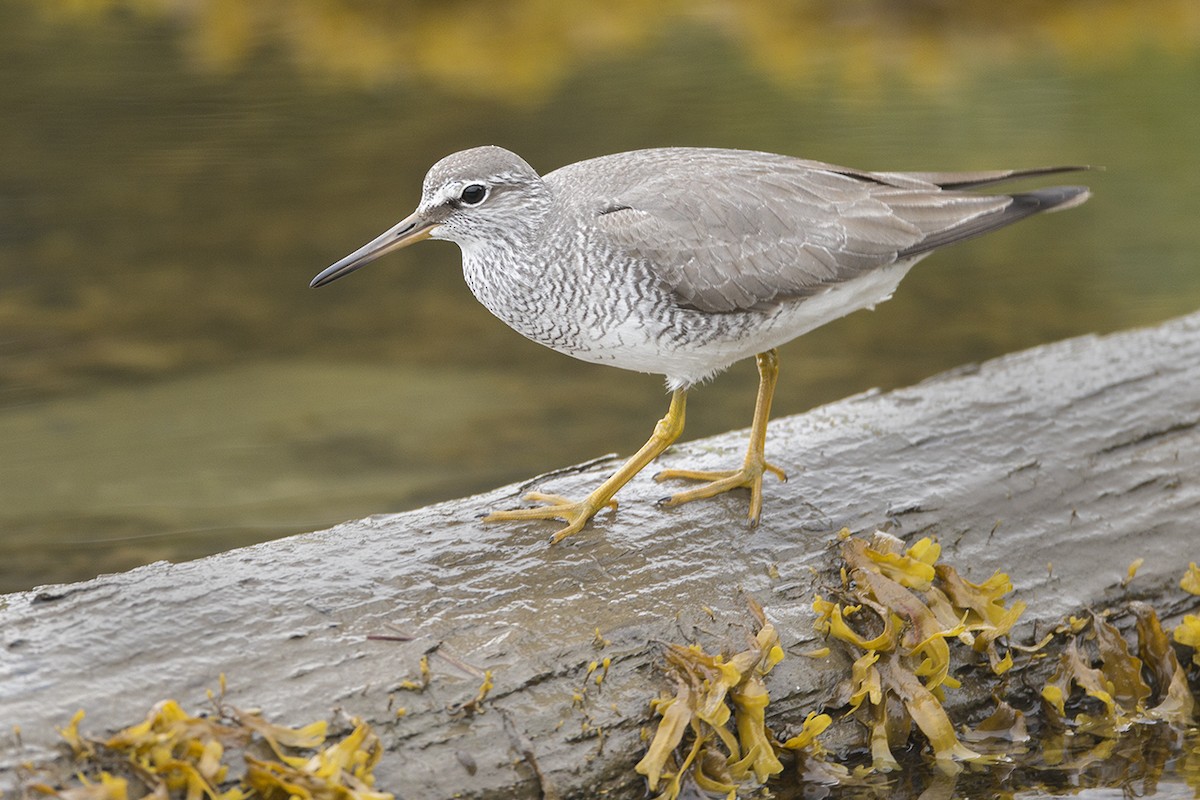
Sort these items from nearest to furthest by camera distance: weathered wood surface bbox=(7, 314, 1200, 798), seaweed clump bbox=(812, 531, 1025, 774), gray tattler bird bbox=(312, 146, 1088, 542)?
weathered wood surface bbox=(7, 314, 1200, 798) → seaweed clump bbox=(812, 531, 1025, 774) → gray tattler bird bbox=(312, 146, 1088, 542)

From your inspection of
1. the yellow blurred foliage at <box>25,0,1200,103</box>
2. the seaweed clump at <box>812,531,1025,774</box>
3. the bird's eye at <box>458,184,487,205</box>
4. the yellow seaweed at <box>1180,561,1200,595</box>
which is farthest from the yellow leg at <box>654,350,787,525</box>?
the yellow blurred foliage at <box>25,0,1200,103</box>

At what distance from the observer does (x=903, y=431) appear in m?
6.21

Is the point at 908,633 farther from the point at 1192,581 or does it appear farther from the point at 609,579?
the point at 1192,581

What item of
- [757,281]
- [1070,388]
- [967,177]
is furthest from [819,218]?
[1070,388]

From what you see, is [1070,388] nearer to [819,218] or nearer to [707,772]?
[819,218]

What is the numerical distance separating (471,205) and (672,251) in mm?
873

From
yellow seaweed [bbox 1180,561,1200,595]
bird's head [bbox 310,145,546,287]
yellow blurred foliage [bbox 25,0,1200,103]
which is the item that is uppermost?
yellow blurred foliage [bbox 25,0,1200,103]

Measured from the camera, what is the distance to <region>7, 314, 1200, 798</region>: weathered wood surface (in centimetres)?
428

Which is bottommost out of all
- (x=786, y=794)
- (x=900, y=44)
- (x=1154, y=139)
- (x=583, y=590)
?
(x=786, y=794)

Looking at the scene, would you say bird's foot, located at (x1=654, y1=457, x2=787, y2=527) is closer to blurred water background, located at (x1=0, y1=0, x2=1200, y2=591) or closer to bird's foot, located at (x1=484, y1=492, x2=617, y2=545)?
bird's foot, located at (x1=484, y1=492, x2=617, y2=545)

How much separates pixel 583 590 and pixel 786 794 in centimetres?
109

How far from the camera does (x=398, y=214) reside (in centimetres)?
1218

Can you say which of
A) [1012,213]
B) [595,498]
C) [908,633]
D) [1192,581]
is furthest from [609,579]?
[1192,581]

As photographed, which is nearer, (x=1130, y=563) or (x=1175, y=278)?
(x=1130, y=563)
